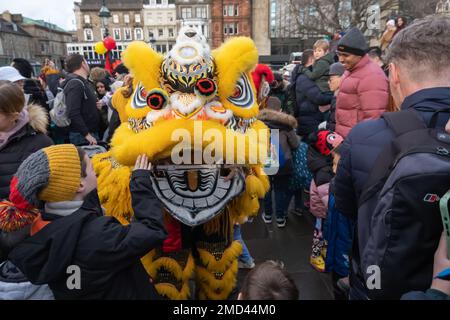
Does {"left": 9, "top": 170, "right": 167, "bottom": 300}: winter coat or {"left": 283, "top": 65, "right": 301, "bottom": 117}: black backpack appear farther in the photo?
{"left": 283, "top": 65, "right": 301, "bottom": 117}: black backpack

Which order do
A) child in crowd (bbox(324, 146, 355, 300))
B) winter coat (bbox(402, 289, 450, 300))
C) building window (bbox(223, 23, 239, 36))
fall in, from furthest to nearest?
1. building window (bbox(223, 23, 239, 36))
2. child in crowd (bbox(324, 146, 355, 300))
3. winter coat (bbox(402, 289, 450, 300))

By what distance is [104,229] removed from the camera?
132 cm

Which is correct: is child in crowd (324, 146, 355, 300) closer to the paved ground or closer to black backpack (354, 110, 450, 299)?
the paved ground

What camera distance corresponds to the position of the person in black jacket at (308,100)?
4177 mm

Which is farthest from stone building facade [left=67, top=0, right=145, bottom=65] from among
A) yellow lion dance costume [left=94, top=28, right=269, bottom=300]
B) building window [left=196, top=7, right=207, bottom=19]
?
yellow lion dance costume [left=94, top=28, right=269, bottom=300]

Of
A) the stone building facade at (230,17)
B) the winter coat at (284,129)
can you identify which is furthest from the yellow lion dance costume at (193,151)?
the stone building facade at (230,17)

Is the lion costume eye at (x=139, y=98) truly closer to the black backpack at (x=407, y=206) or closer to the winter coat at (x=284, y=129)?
the black backpack at (x=407, y=206)

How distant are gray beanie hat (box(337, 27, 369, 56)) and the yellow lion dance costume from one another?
1328 millimetres

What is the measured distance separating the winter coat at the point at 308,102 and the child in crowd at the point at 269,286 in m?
3.26

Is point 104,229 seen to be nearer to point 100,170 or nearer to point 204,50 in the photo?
point 100,170

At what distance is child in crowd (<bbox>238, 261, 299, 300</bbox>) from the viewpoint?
4.04ft

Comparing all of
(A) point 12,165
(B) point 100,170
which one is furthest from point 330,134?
(A) point 12,165
